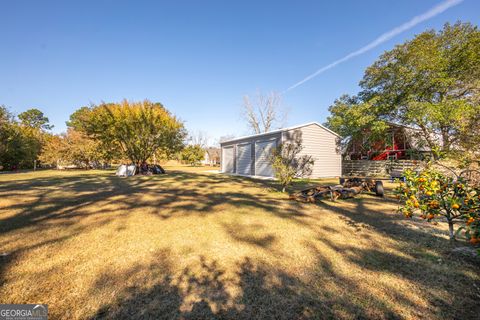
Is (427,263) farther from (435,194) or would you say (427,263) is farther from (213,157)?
(213,157)

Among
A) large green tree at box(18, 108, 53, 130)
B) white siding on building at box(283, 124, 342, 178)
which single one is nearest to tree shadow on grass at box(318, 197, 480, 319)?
white siding on building at box(283, 124, 342, 178)

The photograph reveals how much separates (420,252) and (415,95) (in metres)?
15.5

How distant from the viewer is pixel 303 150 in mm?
15289

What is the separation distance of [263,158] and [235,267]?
1354 cm

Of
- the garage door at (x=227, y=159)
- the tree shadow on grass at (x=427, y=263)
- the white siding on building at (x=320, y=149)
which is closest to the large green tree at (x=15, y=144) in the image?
the garage door at (x=227, y=159)

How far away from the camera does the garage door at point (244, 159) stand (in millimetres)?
17866

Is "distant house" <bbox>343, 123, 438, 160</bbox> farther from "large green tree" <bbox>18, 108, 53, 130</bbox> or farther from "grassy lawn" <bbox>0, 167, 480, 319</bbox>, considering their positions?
"large green tree" <bbox>18, 108, 53, 130</bbox>

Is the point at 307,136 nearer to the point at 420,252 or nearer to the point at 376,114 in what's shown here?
the point at 376,114

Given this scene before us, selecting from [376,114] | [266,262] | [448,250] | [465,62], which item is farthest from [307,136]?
[266,262]

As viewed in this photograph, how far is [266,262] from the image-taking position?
298cm

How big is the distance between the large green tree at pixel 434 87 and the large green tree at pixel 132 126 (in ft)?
59.0

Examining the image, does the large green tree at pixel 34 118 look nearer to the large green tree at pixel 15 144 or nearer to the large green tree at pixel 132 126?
the large green tree at pixel 15 144

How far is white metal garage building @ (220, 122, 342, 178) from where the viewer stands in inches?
590

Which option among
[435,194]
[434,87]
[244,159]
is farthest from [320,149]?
[435,194]
